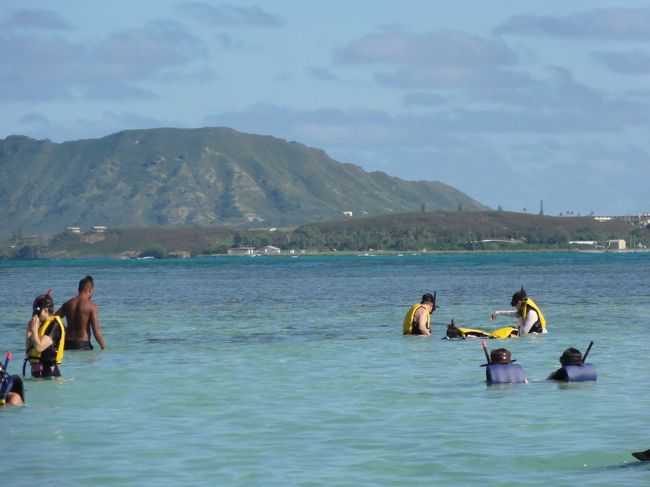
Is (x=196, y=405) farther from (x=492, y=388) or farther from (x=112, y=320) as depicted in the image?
(x=112, y=320)

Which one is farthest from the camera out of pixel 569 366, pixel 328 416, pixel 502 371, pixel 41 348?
pixel 41 348

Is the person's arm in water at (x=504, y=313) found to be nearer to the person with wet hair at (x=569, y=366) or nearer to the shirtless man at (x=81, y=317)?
the person with wet hair at (x=569, y=366)

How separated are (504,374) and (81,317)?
1151 cm

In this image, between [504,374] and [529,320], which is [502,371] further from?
[529,320]

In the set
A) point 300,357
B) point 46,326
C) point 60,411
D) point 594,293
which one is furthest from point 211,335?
point 594,293

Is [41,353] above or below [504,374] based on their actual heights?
above

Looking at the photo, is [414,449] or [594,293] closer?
[414,449]

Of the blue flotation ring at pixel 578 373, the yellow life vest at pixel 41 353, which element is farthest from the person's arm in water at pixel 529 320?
the yellow life vest at pixel 41 353

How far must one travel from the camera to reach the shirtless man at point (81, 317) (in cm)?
2877

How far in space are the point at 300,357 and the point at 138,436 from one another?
12.9 m

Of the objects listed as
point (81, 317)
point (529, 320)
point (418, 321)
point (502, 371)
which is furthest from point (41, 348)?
point (529, 320)

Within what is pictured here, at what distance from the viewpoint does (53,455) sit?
16719 mm

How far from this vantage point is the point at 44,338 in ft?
77.9

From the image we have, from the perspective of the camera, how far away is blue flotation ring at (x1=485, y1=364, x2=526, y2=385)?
2272 cm
